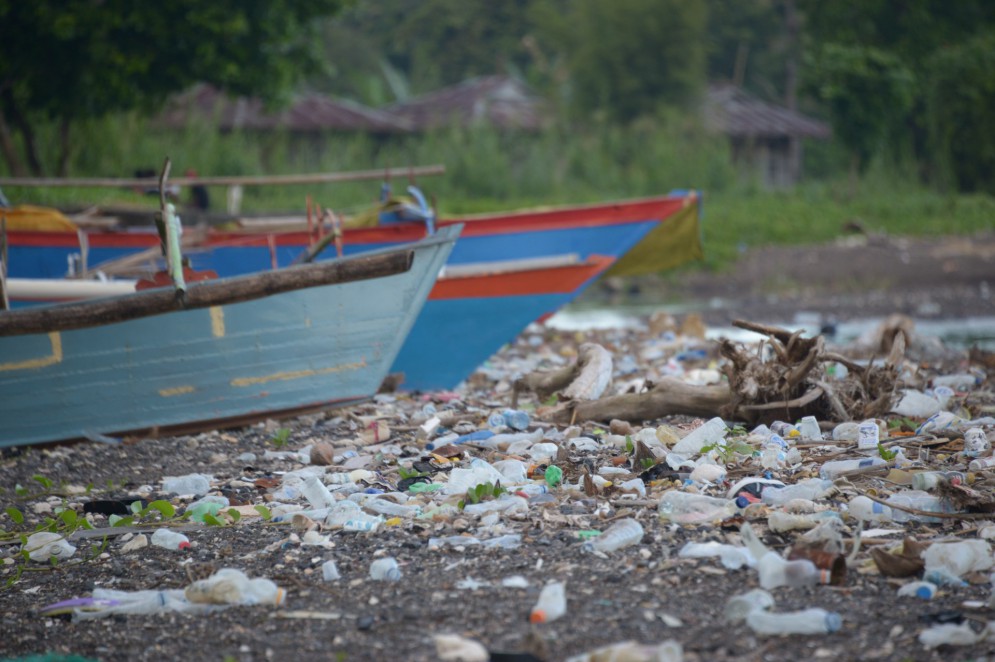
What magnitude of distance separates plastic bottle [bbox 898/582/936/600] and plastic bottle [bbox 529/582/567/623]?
992 millimetres

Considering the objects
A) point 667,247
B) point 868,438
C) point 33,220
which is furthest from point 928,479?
point 33,220

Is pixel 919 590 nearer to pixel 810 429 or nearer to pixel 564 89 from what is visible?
pixel 810 429

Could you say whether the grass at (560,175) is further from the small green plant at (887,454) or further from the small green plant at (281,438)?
the small green plant at (887,454)

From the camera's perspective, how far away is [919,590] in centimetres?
310

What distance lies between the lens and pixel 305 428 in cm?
593

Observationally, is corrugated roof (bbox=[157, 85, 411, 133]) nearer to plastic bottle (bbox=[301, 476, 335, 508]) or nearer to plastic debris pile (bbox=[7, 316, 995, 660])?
plastic debris pile (bbox=[7, 316, 995, 660])

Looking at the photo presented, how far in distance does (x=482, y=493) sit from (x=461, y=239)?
4.71 m

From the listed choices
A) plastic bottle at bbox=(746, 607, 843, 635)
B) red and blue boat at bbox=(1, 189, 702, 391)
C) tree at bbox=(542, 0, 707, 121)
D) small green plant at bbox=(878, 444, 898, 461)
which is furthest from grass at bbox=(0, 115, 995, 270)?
plastic bottle at bbox=(746, 607, 843, 635)

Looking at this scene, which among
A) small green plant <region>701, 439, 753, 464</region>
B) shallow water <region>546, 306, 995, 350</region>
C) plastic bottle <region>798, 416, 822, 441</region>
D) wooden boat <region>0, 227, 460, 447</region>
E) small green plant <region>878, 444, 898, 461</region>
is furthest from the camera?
shallow water <region>546, 306, 995, 350</region>

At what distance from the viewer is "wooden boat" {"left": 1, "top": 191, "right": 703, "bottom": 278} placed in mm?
8297

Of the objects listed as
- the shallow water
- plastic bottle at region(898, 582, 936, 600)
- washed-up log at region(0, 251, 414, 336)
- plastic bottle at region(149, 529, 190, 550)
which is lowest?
the shallow water

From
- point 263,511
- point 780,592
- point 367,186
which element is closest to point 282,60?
point 367,186

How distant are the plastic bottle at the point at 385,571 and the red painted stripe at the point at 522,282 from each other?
3.98 metres

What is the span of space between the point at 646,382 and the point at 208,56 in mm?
12393
